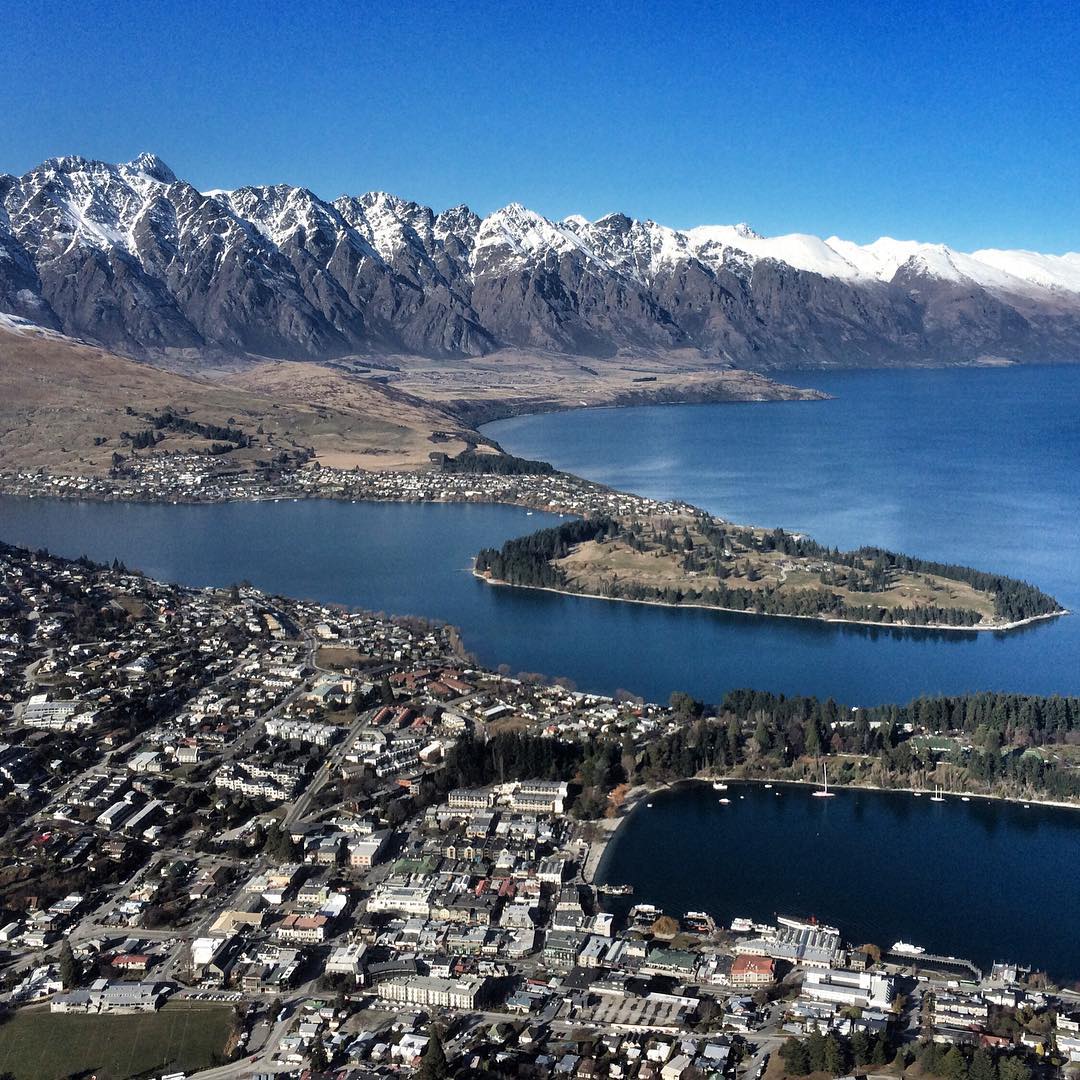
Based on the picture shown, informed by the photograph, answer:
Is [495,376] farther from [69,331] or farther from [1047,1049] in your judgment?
[1047,1049]

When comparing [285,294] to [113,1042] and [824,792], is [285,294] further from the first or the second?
[113,1042]

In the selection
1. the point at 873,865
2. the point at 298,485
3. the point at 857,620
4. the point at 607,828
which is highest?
the point at 298,485

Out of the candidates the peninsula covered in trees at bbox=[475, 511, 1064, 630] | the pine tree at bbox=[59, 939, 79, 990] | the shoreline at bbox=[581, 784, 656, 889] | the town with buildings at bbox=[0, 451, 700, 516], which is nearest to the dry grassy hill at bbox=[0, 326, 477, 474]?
the town with buildings at bbox=[0, 451, 700, 516]

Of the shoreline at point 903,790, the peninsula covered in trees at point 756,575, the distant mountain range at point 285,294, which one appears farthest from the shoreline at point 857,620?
the distant mountain range at point 285,294

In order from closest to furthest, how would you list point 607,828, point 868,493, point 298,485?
point 607,828, point 868,493, point 298,485

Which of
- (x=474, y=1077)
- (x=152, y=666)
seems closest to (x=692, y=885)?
(x=474, y=1077)

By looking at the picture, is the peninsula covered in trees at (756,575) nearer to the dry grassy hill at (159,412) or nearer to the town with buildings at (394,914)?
the town with buildings at (394,914)

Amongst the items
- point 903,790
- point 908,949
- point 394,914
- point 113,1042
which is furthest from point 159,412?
point 908,949

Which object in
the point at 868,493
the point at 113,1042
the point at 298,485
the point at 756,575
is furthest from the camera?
the point at 298,485

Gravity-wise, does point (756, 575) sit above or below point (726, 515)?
below
